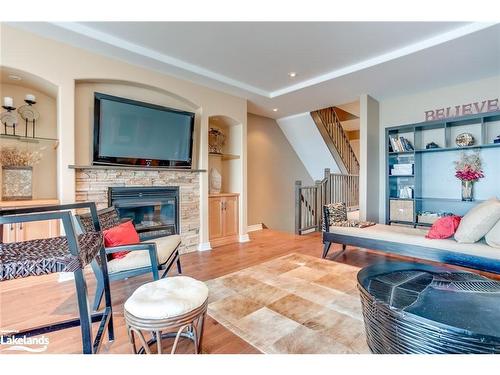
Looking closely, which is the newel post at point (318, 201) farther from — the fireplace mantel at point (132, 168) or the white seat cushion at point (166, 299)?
the white seat cushion at point (166, 299)

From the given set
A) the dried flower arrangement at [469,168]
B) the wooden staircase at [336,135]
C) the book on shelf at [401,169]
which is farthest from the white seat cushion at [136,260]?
the wooden staircase at [336,135]

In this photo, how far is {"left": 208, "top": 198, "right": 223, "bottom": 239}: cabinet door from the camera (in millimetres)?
4246

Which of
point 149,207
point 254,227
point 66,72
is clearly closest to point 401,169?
point 254,227

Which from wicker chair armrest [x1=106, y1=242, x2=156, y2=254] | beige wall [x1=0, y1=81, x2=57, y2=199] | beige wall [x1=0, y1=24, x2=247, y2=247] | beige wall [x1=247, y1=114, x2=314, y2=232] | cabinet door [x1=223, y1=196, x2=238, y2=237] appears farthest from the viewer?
beige wall [x1=247, y1=114, x2=314, y2=232]

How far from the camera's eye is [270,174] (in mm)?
6137

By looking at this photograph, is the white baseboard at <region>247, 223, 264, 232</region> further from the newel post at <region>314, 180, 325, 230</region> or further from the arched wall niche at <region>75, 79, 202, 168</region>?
the arched wall niche at <region>75, 79, 202, 168</region>

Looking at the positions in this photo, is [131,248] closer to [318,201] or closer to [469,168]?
[318,201]

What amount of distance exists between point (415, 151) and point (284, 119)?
2.96 metres

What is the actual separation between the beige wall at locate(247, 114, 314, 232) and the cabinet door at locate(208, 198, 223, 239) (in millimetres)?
1376

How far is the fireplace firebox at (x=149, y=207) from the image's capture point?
10.8ft

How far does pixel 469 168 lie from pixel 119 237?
4.72 meters

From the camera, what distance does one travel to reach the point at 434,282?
1.64 metres

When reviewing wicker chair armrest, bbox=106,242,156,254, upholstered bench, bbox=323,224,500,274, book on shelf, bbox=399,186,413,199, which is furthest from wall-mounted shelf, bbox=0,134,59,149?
book on shelf, bbox=399,186,413,199
